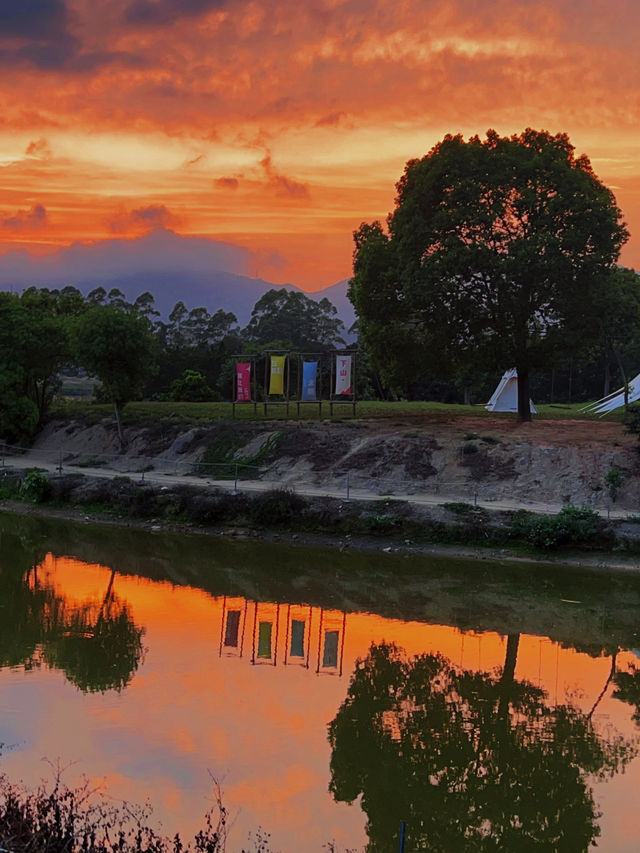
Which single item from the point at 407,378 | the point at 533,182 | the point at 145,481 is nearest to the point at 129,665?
the point at 145,481

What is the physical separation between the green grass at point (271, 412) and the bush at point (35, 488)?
10285 mm

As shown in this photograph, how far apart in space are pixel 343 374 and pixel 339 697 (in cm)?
3107

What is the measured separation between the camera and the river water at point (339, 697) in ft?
46.0

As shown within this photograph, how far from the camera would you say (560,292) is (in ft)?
140

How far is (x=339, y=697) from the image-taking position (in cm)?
1869

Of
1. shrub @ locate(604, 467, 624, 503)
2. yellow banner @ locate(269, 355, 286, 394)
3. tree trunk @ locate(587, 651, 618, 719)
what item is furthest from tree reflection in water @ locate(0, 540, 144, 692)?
yellow banner @ locate(269, 355, 286, 394)

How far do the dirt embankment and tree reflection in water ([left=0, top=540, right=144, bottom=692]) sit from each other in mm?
14570

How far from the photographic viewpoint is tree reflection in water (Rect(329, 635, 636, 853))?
13.6 m

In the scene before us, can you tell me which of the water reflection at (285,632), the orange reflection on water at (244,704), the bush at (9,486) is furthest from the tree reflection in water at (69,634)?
the bush at (9,486)

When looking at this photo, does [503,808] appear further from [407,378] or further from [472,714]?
[407,378]

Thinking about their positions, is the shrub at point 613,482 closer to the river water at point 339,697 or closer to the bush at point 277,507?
the river water at point 339,697

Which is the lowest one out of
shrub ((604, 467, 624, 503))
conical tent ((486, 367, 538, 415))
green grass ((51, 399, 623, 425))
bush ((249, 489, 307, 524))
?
bush ((249, 489, 307, 524))

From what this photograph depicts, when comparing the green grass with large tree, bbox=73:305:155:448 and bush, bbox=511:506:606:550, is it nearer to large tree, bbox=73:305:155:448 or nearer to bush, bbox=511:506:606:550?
large tree, bbox=73:305:155:448

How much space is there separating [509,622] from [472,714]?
290 inches
